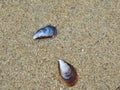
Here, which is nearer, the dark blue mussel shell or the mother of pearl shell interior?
the mother of pearl shell interior

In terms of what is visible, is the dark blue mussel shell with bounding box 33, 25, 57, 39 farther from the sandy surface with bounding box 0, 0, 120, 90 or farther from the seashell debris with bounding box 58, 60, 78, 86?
the seashell debris with bounding box 58, 60, 78, 86

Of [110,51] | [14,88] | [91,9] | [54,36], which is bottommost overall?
[14,88]

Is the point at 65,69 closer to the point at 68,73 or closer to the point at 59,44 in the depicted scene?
the point at 68,73

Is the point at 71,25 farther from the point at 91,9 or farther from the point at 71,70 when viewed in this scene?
the point at 71,70

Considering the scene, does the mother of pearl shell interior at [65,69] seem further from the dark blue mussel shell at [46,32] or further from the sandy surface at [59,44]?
the dark blue mussel shell at [46,32]

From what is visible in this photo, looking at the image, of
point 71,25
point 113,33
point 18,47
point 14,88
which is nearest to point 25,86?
point 14,88

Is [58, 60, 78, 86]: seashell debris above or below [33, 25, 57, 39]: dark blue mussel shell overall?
below

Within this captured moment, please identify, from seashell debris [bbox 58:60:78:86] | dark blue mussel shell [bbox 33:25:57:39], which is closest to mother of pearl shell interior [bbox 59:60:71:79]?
seashell debris [bbox 58:60:78:86]
